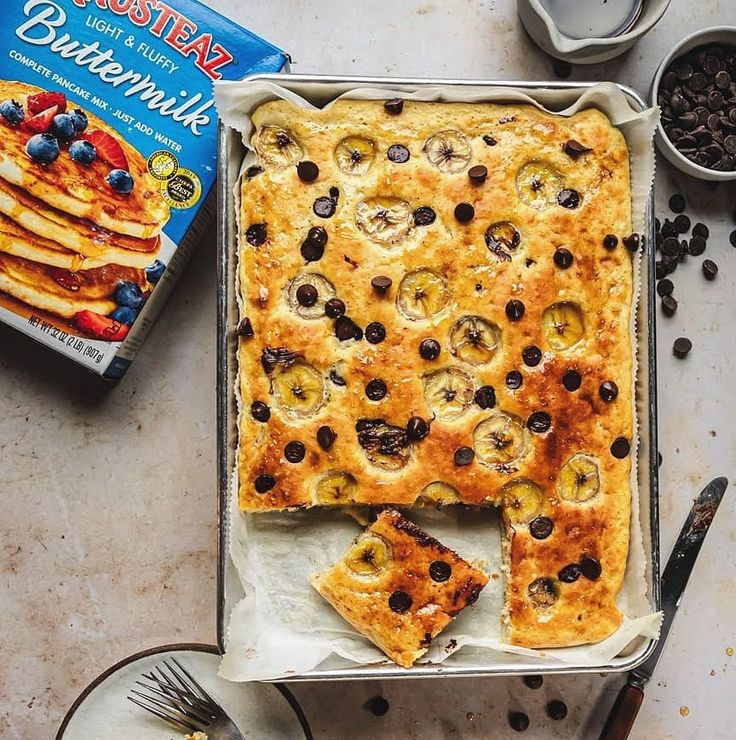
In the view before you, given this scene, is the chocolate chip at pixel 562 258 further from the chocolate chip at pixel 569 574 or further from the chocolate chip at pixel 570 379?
the chocolate chip at pixel 569 574

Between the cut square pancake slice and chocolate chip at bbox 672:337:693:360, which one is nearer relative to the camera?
the cut square pancake slice

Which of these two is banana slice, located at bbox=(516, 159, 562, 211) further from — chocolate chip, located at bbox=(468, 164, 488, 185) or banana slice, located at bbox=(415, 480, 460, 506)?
banana slice, located at bbox=(415, 480, 460, 506)

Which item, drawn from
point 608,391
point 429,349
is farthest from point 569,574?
point 429,349

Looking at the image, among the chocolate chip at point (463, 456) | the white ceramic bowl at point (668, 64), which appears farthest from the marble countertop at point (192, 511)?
the chocolate chip at point (463, 456)

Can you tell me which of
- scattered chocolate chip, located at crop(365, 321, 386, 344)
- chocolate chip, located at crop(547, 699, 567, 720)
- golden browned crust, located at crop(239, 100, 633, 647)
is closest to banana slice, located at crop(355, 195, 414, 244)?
golden browned crust, located at crop(239, 100, 633, 647)

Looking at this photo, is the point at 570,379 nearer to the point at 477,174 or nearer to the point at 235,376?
the point at 477,174
